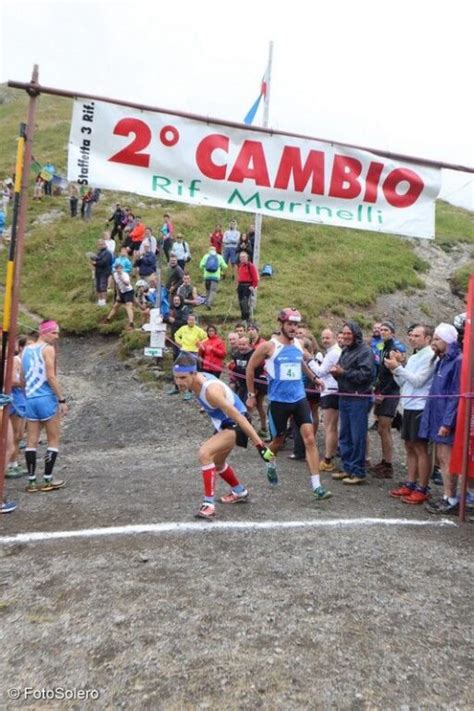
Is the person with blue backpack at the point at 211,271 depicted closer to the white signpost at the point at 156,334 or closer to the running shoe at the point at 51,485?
the white signpost at the point at 156,334

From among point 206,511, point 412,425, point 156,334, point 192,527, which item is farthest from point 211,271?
point 192,527

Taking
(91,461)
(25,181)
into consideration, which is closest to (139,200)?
(91,461)

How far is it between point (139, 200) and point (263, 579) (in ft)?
114

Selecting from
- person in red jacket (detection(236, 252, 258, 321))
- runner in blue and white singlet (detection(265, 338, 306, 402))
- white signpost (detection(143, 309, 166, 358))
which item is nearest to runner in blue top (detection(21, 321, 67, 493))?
runner in blue and white singlet (detection(265, 338, 306, 402))

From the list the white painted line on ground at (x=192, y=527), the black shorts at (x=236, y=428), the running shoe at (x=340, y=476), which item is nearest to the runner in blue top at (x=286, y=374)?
the black shorts at (x=236, y=428)

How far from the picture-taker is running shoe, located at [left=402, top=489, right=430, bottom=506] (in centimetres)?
725

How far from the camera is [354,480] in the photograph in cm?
812

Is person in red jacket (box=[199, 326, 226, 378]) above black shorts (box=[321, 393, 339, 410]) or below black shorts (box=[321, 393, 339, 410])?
above

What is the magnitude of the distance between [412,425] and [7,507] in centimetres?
511

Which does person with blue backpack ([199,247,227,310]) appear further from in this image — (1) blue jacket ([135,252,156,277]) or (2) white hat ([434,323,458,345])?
(2) white hat ([434,323,458,345])

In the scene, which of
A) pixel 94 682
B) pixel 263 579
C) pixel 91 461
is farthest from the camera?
pixel 91 461

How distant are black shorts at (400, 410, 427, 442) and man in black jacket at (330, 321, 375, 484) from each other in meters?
0.62

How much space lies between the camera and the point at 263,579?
179 inches

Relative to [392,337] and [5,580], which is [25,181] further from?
[392,337]
